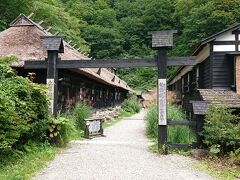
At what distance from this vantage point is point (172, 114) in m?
13.6

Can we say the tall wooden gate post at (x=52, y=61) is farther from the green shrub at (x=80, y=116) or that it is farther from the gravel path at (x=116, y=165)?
the green shrub at (x=80, y=116)

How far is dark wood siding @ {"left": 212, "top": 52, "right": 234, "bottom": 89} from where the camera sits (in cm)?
1525

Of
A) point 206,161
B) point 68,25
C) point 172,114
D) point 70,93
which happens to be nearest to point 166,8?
point 68,25

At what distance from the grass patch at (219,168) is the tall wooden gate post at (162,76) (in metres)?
1.71

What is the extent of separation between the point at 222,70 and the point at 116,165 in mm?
8609

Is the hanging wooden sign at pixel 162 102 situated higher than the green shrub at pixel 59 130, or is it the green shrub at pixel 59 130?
the hanging wooden sign at pixel 162 102

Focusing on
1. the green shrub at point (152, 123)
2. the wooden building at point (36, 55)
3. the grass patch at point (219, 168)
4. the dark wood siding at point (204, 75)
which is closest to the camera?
the grass patch at point (219, 168)

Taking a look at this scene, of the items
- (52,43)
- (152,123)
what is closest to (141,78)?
(152,123)

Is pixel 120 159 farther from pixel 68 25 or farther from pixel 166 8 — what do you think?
pixel 166 8

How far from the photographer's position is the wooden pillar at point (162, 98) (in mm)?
10852

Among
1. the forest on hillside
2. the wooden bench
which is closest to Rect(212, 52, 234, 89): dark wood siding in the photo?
the wooden bench

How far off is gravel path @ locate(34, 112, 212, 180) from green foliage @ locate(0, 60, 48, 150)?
1.02 meters

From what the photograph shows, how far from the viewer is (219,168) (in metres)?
8.80

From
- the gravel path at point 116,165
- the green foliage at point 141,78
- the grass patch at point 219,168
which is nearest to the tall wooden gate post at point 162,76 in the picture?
the gravel path at point 116,165
